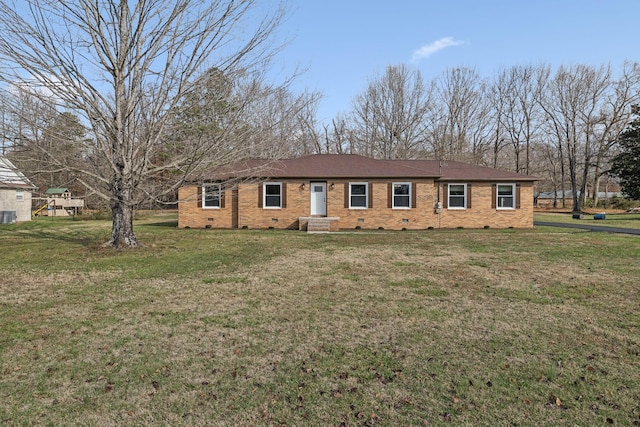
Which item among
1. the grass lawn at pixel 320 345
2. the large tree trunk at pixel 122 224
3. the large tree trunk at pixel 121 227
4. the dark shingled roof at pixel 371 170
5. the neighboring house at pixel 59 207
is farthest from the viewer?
the neighboring house at pixel 59 207

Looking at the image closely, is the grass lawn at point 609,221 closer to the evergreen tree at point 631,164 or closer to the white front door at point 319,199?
the evergreen tree at point 631,164

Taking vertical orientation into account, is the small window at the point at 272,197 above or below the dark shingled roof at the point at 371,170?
below

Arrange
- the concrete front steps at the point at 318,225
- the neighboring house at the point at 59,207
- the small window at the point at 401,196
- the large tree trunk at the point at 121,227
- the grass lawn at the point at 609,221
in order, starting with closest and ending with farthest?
the large tree trunk at the point at 121,227, the concrete front steps at the point at 318,225, the small window at the point at 401,196, the grass lawn at the point at 609,221, the neighboring house at the point at 59,207

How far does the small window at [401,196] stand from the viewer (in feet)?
61.5

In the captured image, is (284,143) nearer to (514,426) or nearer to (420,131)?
(514,426)

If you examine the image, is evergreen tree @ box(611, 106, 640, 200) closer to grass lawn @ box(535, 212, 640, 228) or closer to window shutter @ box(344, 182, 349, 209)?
grass lawn @ box(535, 212, 640, 228)

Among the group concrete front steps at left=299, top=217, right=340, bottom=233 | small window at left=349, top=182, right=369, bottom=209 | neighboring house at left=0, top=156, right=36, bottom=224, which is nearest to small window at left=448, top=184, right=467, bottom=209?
small window at left=349, top=182, right=369, bottom=209

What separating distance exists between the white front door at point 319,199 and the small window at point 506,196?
8.88 meters

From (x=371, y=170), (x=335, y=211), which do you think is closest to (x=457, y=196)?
(x=371, y=170)

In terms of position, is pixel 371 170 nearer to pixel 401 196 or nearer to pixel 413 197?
pixel 401 196

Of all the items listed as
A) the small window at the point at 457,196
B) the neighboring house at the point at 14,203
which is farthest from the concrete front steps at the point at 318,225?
the neighboring house at the point at 14,203

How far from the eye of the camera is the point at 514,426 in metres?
2.65

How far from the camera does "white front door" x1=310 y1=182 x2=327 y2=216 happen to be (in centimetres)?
1883

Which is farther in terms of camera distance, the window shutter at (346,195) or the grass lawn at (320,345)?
the window shutter at (346,195)
